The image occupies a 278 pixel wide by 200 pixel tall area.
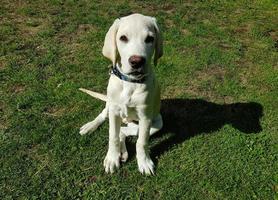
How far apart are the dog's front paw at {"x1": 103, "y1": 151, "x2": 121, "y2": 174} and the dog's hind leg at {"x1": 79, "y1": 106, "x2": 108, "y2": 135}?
2.01ft

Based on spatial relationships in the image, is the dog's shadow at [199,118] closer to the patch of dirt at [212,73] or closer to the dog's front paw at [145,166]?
the dog's front paw at [145,166]

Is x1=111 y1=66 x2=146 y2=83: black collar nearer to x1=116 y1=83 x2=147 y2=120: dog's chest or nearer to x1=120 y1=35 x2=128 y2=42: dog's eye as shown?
x1=116 y1=83 x2=147 y2=120: dog's chest

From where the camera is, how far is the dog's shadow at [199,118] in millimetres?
5699

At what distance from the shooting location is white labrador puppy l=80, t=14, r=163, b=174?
409 cm

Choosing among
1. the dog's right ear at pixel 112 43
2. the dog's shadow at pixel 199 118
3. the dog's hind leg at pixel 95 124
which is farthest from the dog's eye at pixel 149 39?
the dog's shadow at pixel 199 118

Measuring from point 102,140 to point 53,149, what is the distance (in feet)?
2.03

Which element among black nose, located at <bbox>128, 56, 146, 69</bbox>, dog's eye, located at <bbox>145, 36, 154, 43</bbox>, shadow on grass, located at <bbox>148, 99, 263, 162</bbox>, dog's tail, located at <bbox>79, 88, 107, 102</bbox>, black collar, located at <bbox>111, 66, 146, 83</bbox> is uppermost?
dog's eye, located at <bbox>145, 36, 154, 43</bbox>

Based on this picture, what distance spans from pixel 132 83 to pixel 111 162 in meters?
1.09

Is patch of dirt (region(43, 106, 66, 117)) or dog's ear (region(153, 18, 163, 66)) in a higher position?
dog's ear (region(153, 18, 163, 66))

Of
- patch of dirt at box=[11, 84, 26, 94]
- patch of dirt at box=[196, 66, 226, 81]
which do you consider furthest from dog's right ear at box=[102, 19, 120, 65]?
patch of dirt at box=[196, 66, 226, 81]

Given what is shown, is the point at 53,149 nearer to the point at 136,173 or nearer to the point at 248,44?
the point at 136,173

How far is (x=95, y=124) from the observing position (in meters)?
5.61

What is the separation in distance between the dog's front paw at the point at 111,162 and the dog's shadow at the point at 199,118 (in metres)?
0.42

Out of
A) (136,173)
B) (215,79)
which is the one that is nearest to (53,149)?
(136,173)
